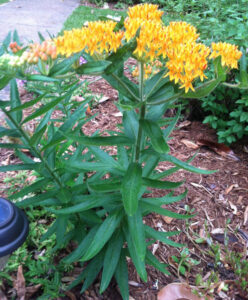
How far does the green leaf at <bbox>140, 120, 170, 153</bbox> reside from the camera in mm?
1162

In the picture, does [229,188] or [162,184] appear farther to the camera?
[229,188]

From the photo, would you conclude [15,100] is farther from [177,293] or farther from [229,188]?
[229,188]

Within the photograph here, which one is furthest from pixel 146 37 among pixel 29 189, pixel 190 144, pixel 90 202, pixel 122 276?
pixel 190 144

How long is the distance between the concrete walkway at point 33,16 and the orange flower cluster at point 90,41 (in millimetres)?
4574

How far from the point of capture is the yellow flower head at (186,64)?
41.5 inches

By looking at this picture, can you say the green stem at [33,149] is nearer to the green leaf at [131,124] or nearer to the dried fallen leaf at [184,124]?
the green leaf at [131,124]

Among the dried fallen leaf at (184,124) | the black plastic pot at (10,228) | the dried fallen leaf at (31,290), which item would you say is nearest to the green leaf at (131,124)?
the black plastic pot at (10,228)

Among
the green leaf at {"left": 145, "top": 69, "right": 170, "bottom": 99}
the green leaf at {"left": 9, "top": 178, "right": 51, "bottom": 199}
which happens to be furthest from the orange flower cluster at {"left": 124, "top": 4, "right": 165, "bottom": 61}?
the green leaf at {"left": 9, "top": 178, "right": 51, "bottom": 199}

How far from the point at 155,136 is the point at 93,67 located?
37 cm

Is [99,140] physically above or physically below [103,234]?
above

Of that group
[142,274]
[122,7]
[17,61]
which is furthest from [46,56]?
[122,7]

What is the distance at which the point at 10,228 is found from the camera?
4.58 ft

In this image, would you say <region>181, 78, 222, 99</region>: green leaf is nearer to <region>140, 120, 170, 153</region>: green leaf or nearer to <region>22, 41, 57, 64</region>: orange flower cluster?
<region>140, 120, 170, 153</region>: green leaf

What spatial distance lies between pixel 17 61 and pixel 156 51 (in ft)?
1.78
